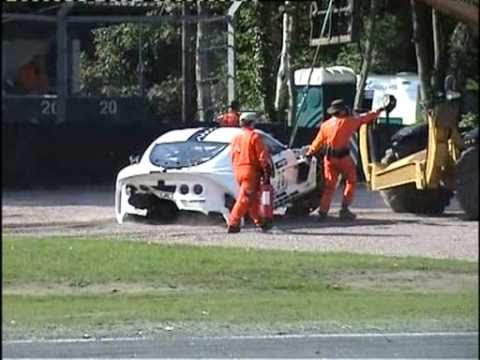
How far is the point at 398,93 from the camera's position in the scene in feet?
90.8

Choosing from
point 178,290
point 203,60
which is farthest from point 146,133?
point 178,290

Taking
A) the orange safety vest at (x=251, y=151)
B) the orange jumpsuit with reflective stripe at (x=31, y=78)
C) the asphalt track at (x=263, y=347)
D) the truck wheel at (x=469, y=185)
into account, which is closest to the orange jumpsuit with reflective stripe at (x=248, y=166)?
the orange safety vest at (x=251, y=151)

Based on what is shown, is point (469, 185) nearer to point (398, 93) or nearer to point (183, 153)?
point (183, 153)

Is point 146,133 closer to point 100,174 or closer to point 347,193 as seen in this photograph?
point 100,174

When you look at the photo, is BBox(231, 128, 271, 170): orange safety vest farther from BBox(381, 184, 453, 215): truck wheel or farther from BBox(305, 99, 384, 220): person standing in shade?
BBox(381, 184, 453, 215): truck wheel

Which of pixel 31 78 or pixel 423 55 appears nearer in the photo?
pixel 31 78

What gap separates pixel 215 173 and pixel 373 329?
9.36 meters

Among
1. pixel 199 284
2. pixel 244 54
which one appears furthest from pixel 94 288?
pixel 244 54

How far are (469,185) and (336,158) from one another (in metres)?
18.3

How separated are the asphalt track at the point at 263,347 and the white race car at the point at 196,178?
9.53m

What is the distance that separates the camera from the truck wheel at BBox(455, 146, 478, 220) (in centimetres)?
277

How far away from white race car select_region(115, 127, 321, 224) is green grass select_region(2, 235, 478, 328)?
6.96 ft

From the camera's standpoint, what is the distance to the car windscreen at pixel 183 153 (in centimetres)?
2106

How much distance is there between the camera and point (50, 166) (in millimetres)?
24422
